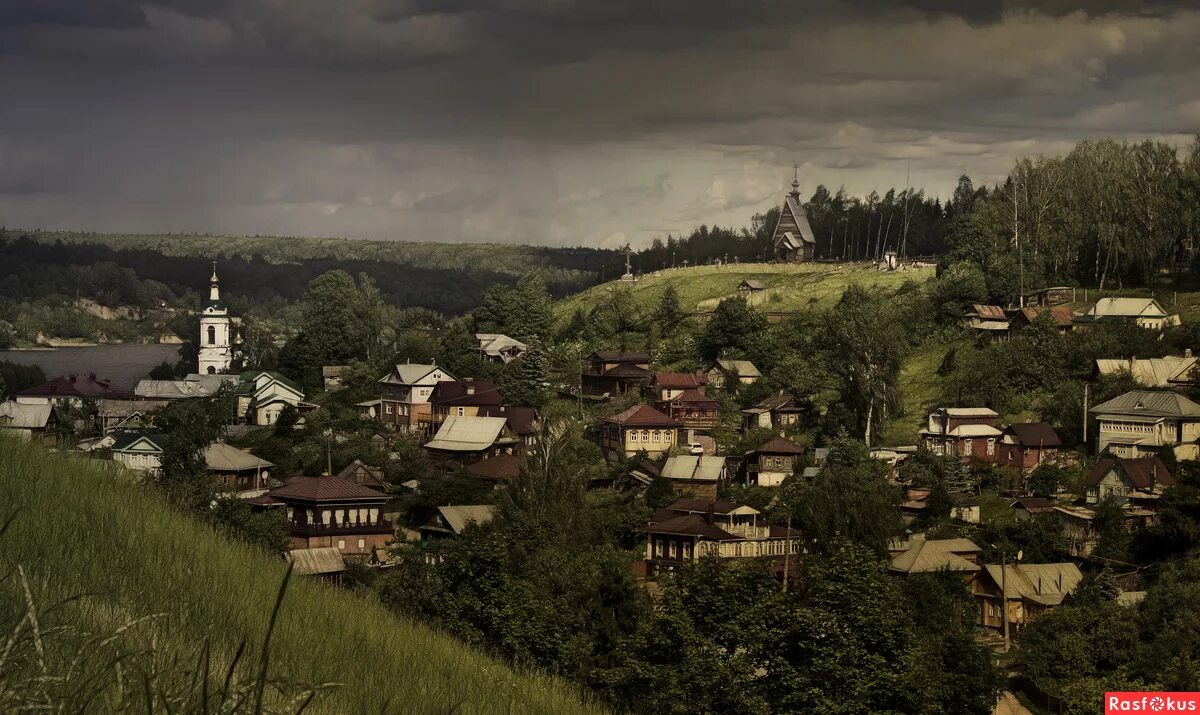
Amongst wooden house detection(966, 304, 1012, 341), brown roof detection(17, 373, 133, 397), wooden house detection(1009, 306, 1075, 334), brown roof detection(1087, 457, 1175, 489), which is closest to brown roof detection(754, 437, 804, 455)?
brown roof detection(1087, 457, 1175, 489)

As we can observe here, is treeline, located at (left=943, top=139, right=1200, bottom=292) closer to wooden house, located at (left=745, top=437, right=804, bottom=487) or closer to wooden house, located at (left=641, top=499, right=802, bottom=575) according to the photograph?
wooden house, located at (left=745, top=437, right=804, bottom=487)

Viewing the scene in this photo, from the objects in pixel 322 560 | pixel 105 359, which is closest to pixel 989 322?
pixel 322 560

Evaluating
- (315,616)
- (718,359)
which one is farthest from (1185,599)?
(718,359)

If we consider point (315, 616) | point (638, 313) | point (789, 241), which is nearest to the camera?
point (315, 616)

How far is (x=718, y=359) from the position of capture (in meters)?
59.8

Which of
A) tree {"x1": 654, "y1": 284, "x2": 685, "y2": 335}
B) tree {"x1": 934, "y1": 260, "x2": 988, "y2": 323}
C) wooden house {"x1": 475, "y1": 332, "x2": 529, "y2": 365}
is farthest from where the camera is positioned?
tree {"x1": 654, "y1": 284, "x2": 685, "y2": 335}

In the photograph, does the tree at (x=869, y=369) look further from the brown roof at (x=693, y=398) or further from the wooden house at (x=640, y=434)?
the wooden house at (x=640, y=434)

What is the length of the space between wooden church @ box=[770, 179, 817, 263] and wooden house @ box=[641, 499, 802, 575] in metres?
53.5

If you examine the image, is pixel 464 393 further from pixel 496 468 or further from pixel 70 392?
pixel 70 392

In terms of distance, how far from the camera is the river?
10556 cm

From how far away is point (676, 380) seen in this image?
5588 cm

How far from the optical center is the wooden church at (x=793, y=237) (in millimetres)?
90750

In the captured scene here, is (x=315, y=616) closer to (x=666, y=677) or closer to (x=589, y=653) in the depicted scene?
(x=666, y=677)

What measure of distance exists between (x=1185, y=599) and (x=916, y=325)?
34641 millimetres
